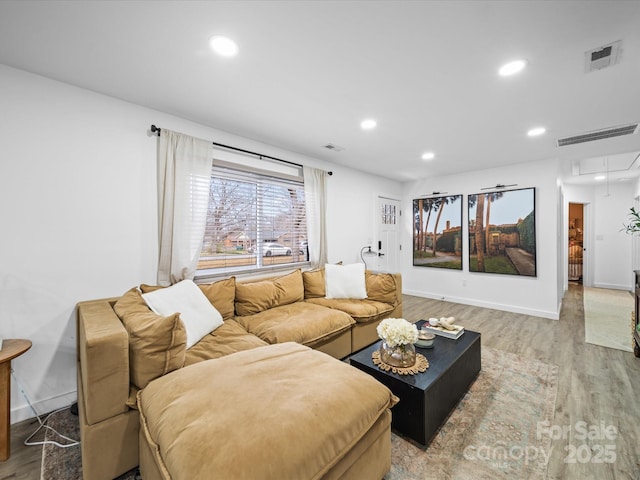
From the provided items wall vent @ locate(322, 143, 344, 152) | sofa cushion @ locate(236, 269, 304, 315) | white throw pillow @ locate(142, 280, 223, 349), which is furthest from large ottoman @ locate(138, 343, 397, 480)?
wall vent @ locate(322, 143, 344, 152)

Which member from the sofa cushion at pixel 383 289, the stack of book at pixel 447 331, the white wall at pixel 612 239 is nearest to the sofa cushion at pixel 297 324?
the sofa cushion at pixel 383 289

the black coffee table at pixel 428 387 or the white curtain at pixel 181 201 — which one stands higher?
the white curtain at pixel 181 201

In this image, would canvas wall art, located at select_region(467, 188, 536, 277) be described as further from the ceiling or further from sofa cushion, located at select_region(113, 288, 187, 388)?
sofa cushion, located at select_region(113, 288, 187, 388)

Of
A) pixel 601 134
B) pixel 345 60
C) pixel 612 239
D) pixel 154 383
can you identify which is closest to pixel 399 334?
pixel 154 383

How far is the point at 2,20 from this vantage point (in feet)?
4.68

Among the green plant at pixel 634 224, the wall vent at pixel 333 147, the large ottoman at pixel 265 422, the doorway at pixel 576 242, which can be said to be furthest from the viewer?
the doorway at pixel 576 242

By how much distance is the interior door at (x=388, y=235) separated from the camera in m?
5.09

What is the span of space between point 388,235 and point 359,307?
276cm

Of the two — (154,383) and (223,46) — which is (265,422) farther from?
(223,46)

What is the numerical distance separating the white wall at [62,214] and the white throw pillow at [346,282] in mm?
1893

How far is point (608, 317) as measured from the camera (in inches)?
159

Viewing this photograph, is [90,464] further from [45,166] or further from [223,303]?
[45,166]

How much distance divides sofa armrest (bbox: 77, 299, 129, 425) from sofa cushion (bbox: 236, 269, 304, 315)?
125 centimetres

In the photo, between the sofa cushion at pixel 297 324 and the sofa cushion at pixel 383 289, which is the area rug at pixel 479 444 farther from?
the sofa cushion at pixel 383 289
